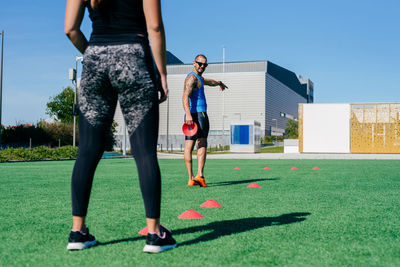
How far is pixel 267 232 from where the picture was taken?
10.1 ft

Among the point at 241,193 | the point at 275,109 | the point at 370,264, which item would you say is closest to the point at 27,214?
the point at 241,193

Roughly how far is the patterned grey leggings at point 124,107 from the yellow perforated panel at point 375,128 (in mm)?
30939

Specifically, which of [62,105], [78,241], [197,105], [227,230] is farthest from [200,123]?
[62,105]

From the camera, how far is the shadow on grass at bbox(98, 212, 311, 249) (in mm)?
2908

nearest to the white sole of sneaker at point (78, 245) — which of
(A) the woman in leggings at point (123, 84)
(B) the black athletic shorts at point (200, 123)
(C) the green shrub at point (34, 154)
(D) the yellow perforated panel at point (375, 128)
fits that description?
(A) the woman in leggings at point (123, 84)

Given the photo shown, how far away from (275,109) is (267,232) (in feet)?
322

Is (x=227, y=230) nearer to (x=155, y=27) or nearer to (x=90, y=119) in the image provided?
(x=90, y=119)

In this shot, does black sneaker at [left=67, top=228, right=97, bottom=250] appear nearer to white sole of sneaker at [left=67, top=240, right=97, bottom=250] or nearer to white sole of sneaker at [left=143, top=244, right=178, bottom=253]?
white sole of sneaker at [left=67, top=240, right=97, bottom=250]

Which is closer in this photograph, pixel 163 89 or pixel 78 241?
pixel 78 241

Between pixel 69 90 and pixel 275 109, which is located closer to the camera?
pixel 69 90

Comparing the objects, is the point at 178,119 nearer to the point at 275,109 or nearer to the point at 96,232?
the point at 275,109

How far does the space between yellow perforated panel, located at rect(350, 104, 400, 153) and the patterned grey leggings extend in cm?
3094

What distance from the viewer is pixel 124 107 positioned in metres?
2.68

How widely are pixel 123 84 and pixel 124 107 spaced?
15cm
